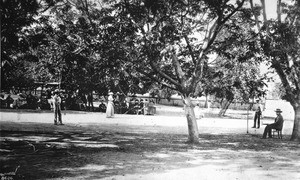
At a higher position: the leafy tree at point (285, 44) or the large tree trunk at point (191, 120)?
the leafy tree at point (285, 44)

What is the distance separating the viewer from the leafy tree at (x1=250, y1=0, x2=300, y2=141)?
12656 millimetres

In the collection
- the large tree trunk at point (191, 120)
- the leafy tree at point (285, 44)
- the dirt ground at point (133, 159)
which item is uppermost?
the leafy tree at point (285, 44)

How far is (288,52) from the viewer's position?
1348 cm

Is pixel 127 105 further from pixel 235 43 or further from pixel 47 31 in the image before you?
pixel 47 31

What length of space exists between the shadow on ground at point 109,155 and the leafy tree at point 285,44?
3002 mm

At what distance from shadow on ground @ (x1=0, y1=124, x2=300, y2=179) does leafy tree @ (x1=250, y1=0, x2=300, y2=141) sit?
9.85 ft

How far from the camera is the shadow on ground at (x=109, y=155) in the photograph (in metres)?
7.50

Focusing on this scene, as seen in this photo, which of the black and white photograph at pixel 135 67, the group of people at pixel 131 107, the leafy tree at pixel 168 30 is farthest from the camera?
the group of people at pixel 131 107

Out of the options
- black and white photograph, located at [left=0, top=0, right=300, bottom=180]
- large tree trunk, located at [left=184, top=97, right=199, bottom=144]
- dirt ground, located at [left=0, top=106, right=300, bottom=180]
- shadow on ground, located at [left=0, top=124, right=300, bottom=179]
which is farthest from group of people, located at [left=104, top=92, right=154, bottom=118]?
large tree trunk, located at [left=184, top=97, right=199, bottom=144]

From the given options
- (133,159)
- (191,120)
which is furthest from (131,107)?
(133,159)

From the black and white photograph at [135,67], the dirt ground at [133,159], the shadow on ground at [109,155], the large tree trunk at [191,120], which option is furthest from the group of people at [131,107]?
the large tree trunk at [191,120]

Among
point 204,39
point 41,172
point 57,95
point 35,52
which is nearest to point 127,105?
point 57,95

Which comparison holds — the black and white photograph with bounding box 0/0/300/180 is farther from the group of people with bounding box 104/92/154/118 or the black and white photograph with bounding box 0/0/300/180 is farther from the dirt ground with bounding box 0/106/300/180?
the group of people with bounding box 104/92/154/118

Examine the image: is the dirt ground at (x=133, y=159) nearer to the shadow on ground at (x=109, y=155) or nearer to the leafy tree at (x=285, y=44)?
the shadow on ground at (x=109, y=155)
